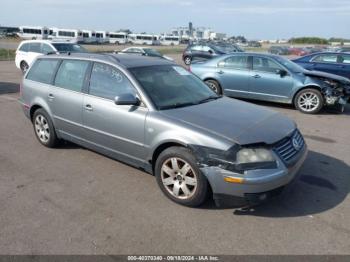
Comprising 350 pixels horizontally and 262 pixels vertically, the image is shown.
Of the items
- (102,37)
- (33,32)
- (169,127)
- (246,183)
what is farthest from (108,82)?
(102,37)

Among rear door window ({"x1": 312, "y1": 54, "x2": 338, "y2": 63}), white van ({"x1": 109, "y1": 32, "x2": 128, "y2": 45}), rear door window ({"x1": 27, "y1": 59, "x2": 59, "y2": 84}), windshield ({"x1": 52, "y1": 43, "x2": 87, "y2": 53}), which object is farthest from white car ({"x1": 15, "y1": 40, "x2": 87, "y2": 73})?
white van ({"x1": 109, "y1": 32, "x2": 128, "y2": 45})

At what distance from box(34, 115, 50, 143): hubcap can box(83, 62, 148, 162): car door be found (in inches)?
44.4

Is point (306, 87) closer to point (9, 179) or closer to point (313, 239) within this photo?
point (313, 239)

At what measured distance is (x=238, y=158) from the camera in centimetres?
336

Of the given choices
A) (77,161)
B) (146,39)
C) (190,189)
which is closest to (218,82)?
(77,161)

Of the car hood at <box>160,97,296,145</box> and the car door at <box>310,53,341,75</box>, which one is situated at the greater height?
the car door at <box>310,53,341,75</box>

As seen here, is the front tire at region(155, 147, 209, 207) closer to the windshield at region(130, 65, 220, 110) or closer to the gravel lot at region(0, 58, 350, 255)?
the gravel lot at region(0, 58, 350, 255)

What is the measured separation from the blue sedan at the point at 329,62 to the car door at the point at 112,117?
9.85 m

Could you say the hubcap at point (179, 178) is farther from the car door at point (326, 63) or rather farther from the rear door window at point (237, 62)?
the car door at point (326, 63)

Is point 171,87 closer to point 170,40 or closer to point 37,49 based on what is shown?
point 37,49

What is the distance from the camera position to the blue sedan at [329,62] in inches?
477

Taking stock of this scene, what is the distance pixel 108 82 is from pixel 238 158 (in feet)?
7.05

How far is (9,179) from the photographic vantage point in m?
4.39

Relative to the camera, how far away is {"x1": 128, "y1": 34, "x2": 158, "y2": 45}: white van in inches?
3000
